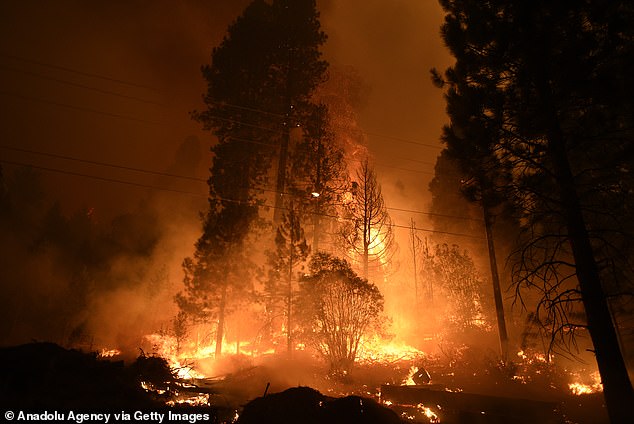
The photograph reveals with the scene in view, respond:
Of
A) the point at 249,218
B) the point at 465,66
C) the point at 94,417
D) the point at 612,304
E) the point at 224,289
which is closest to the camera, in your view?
the point at 94,417

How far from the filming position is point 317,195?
24562mm

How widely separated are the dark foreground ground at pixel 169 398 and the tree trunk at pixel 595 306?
4.96 m

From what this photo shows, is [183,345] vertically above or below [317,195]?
→ below

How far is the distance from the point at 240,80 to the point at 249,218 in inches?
399

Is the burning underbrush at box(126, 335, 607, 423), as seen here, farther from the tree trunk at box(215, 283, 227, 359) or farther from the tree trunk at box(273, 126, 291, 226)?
the tree trunk at box(273, 126, 291, 226)

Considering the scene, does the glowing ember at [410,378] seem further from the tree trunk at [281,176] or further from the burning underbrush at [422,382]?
the tree trunk at [281,176]

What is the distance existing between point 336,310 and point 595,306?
36.7ft

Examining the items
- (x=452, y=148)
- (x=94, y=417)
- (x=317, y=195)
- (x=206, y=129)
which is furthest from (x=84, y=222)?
(x=452, y=148)

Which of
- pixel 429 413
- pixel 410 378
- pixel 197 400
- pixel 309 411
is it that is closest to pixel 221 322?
pixel 197 400

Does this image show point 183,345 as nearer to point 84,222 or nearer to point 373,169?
point 373,169

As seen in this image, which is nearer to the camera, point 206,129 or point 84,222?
point 206,129

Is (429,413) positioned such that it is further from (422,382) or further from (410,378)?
(410,378)

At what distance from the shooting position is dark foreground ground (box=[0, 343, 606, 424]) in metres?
7.61

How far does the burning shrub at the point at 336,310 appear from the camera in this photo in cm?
1656
